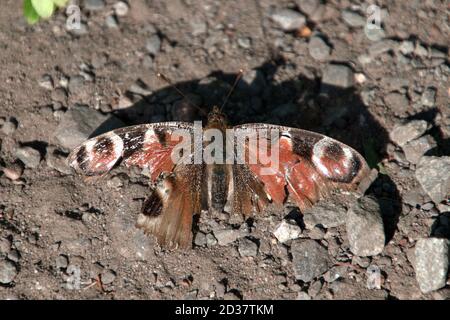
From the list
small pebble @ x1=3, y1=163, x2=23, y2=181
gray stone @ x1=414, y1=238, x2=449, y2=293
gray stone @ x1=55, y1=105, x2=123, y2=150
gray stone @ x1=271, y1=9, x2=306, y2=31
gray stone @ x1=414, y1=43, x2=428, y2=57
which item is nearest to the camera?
gray stone @ x1=414, y1=238, x2=449, y2=293

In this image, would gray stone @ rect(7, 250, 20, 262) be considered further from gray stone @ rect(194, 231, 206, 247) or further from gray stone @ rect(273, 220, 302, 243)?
gray stone @ rect(273, 220, 302, 243)

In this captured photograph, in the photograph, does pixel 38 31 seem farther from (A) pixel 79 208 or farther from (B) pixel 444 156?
(B) pixel 444 156

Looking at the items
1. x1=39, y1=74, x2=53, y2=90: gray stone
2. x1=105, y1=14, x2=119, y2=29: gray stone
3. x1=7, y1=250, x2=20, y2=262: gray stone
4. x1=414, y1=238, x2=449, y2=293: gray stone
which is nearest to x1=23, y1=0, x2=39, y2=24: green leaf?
x1=39, y1=74, x2=53, y2=90: gray stone

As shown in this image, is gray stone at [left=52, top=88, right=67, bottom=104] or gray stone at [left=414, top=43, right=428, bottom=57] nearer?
gray stone at [left=52, top=88, right=67, bottom=104]

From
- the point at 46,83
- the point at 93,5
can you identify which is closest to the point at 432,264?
the point at 46,83

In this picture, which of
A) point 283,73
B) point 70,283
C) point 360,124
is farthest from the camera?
point 283,73

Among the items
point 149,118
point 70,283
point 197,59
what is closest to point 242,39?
point 197,59

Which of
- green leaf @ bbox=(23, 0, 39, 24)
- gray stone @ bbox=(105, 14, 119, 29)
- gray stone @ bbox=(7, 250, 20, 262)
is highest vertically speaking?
green leaf @ bbox=(23, 0, 39, 24)

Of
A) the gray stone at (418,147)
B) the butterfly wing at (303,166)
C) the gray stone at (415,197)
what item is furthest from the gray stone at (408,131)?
the butterfly wing at (303,166)
